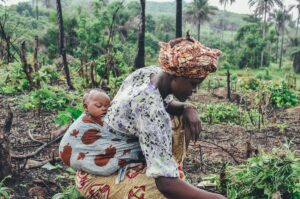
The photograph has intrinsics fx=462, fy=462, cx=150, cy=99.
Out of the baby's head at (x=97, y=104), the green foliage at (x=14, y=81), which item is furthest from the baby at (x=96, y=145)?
the green foliage at (x=14, y=81)

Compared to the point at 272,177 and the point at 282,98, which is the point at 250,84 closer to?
the point at 282,98

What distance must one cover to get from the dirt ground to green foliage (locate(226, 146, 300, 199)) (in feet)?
2.03

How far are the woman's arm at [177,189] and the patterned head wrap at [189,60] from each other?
49 cm

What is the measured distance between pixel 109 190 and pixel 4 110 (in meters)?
5.68

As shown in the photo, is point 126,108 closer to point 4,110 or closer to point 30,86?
point 4,110

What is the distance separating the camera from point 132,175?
2.37 metres

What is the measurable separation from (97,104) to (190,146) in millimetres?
3126

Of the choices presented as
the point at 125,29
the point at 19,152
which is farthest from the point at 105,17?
the point at 19,152

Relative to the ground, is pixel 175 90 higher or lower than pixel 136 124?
higher

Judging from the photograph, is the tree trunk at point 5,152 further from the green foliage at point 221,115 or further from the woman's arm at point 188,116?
the green foliage at point 221,115

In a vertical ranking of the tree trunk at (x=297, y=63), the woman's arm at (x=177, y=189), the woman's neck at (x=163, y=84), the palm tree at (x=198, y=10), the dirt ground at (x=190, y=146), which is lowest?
the tree trunk at (x=297, y=63)

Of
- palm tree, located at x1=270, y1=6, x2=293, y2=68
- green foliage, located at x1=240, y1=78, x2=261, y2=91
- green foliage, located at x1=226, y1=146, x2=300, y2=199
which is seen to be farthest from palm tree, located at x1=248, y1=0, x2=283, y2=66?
green foliage, located at x1=226, y1=146, x2=300, y2=199

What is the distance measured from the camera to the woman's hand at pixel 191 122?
241cm

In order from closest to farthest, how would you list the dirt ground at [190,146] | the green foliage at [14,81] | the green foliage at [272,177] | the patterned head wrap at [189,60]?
1. the patterned head wrap at [189,60]
2. the green foliage at [272,177]
3. the dirt ground at [190,146]
4. the green foliage at [14,81]
